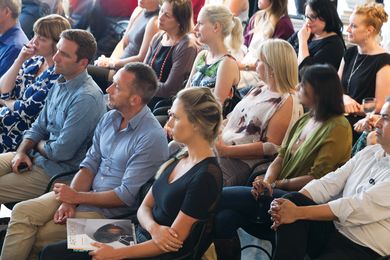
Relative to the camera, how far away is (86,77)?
3.76m

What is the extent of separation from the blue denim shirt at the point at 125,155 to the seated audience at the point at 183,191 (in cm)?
26

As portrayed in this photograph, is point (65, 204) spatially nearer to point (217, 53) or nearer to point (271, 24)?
point (217, 53)

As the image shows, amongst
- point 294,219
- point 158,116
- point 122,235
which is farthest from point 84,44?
point 294,219

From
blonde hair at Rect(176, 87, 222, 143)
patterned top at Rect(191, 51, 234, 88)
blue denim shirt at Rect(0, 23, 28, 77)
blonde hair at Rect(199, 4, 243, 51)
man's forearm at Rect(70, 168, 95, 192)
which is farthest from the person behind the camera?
blue denim shirt at Rect(0, 23, 28, 77)

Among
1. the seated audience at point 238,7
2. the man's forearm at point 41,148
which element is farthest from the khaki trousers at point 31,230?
the seated audience at point 238,7

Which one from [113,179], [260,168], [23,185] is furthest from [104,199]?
[260,168]

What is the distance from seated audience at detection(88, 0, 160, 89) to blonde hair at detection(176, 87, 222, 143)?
236 cm

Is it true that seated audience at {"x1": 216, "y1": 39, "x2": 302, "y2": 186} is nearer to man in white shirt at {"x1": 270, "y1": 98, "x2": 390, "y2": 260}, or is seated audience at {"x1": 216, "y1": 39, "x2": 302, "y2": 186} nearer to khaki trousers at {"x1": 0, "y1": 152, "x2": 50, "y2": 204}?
man in white shirt at {"x1": 270, "y1": 98, "x2": 390, "y2": 260}

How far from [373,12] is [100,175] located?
1.97 metres

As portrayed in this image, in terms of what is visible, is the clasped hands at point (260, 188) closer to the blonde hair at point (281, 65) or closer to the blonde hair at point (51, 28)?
the blonde hair at point (281, 65)

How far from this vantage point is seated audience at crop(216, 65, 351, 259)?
3205 mm

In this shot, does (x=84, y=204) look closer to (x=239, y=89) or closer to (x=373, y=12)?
(x=239, y=89)

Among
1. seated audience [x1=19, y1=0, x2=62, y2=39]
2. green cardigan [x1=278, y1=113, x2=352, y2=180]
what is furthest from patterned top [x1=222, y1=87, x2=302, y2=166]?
seated audience [x1=19, y1=0, x2=62, y2=39]

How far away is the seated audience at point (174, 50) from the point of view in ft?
15.1
